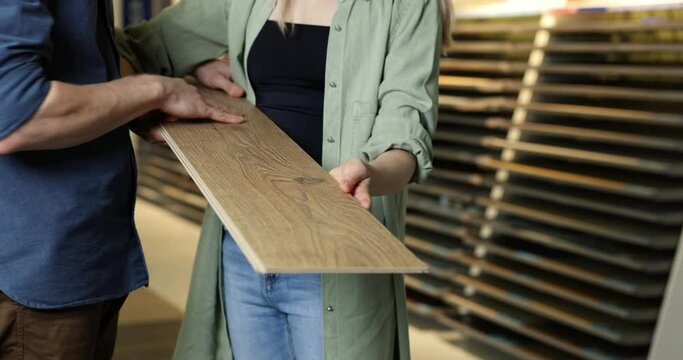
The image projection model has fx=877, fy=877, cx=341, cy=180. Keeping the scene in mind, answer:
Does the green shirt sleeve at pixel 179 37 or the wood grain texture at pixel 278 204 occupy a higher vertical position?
the green shirt sleeve at pixel 179 37

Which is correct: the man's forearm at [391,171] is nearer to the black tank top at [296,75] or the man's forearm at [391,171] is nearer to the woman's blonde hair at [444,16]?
the black tank top at [296,75]

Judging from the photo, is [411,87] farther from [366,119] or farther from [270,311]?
[270,311]

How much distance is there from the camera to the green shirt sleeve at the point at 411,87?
1713 millimetres

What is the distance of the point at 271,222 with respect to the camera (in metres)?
1.30

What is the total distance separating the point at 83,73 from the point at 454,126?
122 inches

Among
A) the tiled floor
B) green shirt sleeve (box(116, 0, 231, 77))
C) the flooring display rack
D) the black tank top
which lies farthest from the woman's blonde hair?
the tiled floor

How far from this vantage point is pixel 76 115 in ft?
4.59

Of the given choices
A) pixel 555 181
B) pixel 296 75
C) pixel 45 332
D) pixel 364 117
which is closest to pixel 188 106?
pixel 296 75

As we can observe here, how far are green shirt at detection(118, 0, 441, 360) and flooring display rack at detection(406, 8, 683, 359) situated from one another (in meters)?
1.69

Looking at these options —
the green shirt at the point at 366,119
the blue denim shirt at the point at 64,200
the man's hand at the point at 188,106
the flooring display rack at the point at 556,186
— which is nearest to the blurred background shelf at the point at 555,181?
the flooring display rack at the point at 556,186

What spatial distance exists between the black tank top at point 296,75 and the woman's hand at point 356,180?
33 centimetres

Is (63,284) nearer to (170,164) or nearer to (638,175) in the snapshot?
(638,175)

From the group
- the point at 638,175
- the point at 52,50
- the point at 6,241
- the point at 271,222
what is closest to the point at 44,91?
the point at 52,50

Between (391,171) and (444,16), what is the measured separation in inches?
16.3
